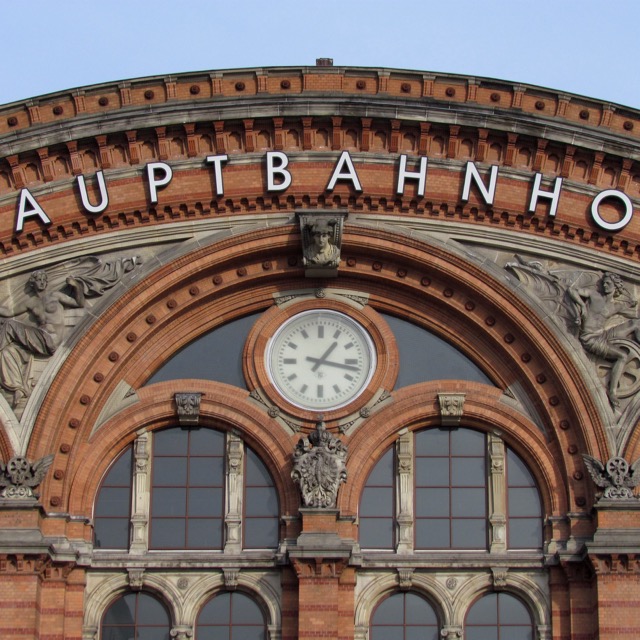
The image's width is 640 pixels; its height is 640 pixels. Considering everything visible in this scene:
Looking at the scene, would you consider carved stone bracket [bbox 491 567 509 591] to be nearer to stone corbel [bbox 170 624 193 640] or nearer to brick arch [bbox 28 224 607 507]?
brick arch [bbox 28 224 607 507]

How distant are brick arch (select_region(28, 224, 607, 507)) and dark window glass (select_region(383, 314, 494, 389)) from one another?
22cm

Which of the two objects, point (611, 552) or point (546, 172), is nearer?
point (611, 552)

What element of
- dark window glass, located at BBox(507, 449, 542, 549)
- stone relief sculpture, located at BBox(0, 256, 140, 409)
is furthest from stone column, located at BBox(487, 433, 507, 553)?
stone relief sculpture, located at BBox(0, 256, 140, 409)

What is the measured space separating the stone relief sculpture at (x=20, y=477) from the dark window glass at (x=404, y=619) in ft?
24.3

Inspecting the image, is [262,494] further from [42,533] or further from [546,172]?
[546,172]

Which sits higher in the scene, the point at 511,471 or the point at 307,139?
the point at 307,139

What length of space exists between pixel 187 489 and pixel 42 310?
4.82 meters

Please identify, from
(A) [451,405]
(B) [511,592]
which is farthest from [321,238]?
(B) [511,592]

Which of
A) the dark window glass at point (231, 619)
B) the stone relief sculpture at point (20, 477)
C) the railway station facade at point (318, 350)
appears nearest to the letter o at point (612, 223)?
the railway station facade at point (318, 350)

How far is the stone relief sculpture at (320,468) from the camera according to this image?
44094 mm

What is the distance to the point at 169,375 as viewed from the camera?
152 feet

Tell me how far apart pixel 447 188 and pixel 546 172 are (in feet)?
7.07

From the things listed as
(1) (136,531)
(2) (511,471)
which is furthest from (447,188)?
(1) (136,531)

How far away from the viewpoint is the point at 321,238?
45.7 metres
